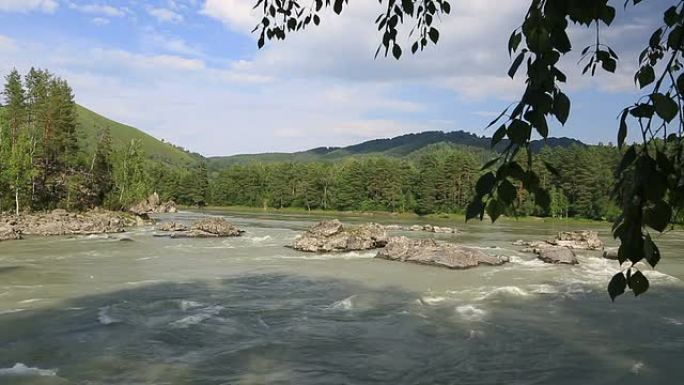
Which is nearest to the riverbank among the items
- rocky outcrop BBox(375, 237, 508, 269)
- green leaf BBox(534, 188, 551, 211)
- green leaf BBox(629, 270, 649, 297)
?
rocky outcrop BBox(375, 237, 508, 269)

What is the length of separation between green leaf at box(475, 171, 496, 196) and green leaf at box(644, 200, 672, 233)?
582mm

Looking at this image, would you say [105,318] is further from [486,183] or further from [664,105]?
[664,105]

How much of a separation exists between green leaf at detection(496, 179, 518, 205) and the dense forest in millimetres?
34493

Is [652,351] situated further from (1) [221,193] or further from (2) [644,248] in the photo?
(1) [221,193]

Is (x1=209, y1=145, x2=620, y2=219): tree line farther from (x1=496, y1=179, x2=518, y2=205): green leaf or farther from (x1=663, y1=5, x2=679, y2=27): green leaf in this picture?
(x1=496, y1=179, x2=518, y2=205): green leaf

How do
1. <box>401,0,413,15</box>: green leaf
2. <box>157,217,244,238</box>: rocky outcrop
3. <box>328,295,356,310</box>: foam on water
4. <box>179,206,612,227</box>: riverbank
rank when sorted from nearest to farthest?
<box>401,0,413,15</box>: green leaf, <box>328,295,356,310</box>: foam on water, <box>157,217,244,238</box>: rocky outcrop, <box>179,206,612,227</box>: riverbank

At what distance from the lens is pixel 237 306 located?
17547mm

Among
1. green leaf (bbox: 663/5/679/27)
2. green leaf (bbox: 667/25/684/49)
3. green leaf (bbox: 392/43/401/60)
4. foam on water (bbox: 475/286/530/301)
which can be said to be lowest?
foam on water (bbox: 475/286/530/301)

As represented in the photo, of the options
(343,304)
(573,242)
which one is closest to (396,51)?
(343,304)

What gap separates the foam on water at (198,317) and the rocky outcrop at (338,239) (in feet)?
57.5

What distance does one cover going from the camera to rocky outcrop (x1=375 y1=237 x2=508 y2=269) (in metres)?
27.2

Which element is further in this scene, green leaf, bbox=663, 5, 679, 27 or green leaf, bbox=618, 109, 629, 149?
green leaf, bbox=663, 5, 679, 27

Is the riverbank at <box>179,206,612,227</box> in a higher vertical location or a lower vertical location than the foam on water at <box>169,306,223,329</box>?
higher

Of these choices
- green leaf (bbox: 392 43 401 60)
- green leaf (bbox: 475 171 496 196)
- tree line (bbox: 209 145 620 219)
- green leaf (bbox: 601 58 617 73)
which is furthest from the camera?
tree line (bbox: 209 145 620 219)
